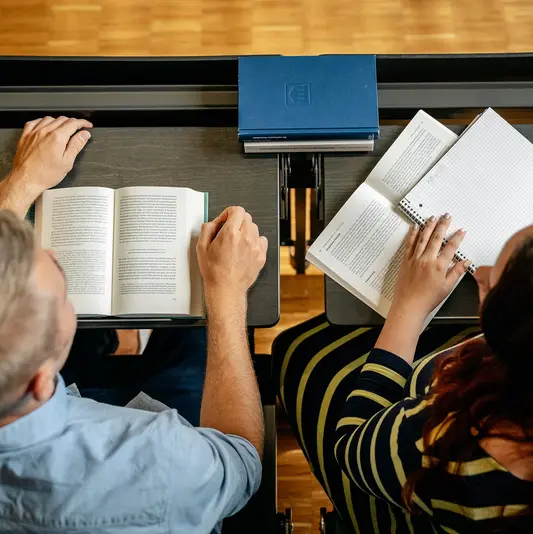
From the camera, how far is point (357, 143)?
1193 millimetres

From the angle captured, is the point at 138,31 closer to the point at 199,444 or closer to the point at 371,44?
the point at 371,44

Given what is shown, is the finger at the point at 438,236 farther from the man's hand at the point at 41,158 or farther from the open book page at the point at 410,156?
the man's hand at the point at 41,158

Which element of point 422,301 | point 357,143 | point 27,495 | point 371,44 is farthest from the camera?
point 371,44

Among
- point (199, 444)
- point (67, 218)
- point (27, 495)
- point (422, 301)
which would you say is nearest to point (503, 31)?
point (422, 301)

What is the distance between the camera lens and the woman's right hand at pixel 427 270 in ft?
3.58

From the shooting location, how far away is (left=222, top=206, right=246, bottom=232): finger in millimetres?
1138

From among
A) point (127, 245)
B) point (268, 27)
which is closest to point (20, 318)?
point (127, 245)

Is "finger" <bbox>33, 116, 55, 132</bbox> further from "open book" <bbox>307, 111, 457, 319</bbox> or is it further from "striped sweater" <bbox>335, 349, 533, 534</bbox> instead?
"striped sweater" <bbox>335, 349, 533, 534</bbox>

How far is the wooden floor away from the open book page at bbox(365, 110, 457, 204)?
1.02m

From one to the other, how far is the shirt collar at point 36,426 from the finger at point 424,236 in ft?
2.16

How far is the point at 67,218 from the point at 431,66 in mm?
793

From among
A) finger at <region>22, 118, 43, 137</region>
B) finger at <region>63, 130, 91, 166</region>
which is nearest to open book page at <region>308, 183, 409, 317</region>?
finger at <region>63, 130, 91, 166</region>

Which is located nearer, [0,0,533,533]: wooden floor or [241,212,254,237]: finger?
[241,212,254,237]: finger

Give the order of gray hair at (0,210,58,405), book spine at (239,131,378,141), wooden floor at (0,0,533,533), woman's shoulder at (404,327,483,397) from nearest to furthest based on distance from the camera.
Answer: gray hair at (0,210,58,405) < woman's shoulder at (404,327,483,397) < book spine at (239,131,378,141) < wooden floor at (0,0,533,533)
